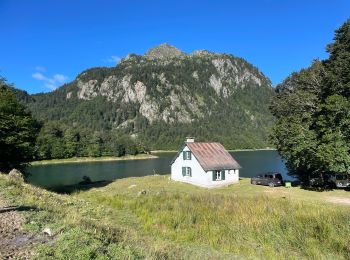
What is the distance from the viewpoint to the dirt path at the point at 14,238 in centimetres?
813

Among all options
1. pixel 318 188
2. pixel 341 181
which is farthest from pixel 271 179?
pixel 341 181

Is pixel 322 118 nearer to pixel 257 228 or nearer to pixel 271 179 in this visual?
pixel 271 179

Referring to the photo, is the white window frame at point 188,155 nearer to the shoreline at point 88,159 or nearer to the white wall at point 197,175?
the white wall at point 197,175

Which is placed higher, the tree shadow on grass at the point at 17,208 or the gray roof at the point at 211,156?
the gray roof at the point at 211,156

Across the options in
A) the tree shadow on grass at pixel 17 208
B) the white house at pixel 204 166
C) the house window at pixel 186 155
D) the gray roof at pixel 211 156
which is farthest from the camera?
the house window at pixel 186 155

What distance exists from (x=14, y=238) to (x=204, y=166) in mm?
43579

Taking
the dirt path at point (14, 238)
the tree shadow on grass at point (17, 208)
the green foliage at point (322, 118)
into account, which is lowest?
the dirt path at point (14, 238)

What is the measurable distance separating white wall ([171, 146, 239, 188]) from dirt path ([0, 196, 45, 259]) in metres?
41.2

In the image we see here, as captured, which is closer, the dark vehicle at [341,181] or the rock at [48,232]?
the rock at [48,232]

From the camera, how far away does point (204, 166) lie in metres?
52.0

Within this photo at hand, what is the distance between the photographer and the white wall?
5206cm

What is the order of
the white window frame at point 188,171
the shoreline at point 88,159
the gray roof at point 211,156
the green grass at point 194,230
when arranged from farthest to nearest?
the shoreline at point 88,159 → the white window frame at point 188,171 → the gray roof at point 211,156 → the green grass at point 194,230

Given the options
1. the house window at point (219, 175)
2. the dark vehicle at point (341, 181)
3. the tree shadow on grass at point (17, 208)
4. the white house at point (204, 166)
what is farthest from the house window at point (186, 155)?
the tree shadow on grass at point (17, 208)

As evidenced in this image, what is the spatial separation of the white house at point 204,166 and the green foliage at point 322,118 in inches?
388
